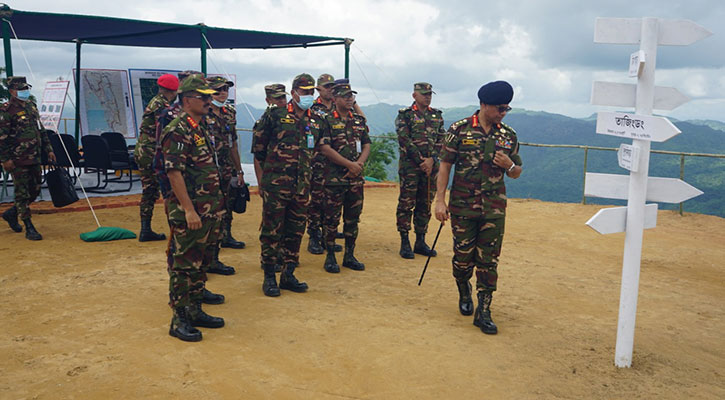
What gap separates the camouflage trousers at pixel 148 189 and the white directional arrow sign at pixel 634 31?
4.96 meters

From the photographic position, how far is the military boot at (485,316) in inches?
161

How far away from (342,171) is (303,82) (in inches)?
41.4

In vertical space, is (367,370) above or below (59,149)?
below

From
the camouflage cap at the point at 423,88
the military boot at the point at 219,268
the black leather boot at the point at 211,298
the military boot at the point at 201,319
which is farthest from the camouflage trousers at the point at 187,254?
the camouflage cap at the point at 423,88

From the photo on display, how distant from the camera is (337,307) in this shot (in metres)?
4.55

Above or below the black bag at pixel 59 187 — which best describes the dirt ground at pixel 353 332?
below

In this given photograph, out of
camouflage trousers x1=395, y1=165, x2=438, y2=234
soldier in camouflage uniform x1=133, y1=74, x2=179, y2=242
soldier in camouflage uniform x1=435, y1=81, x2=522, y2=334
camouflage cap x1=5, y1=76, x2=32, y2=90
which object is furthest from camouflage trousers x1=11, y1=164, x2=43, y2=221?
soldier in camouflage uniform x1=435, y1=81, x2=522, y2=334

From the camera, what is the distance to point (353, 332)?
400cm

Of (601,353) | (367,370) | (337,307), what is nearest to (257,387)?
(367,370)

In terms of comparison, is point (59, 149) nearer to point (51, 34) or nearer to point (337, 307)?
point (51, 34)

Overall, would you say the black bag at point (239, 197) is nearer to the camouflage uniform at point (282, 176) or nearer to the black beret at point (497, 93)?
the camouflage uniform at point (282, 176)

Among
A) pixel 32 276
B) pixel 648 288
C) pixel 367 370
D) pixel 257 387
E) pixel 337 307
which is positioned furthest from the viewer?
pixel 648 288

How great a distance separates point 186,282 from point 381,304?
5.73ft

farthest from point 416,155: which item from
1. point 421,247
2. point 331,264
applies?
point 331,264
